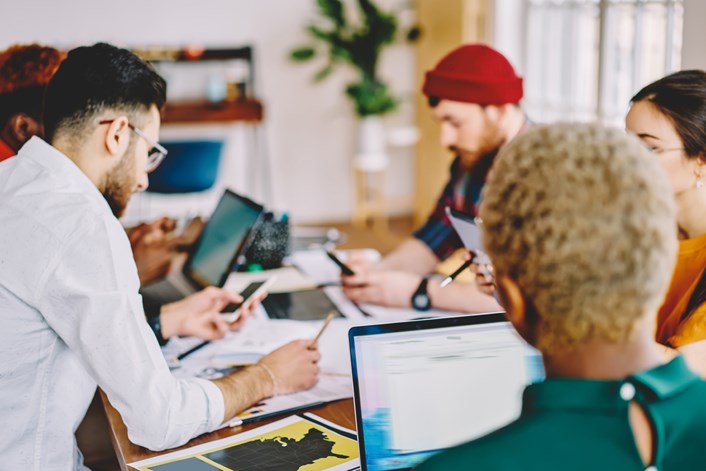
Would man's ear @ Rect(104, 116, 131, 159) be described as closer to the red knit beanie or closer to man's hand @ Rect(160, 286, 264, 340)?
man's hand @ Rect(160, 286, 264, 340)

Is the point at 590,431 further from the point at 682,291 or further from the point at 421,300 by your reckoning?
the point at 421,300

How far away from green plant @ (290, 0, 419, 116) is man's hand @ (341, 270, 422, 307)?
13.0ft

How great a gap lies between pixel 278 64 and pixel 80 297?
516 cm

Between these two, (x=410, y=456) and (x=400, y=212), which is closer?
(x=410, y=456)

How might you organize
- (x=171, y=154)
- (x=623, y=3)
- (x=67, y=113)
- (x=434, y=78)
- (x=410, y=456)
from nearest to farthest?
(x=410, y=456), (x=67, y=113), (x=434, y=78), (x=623, y=3), (x=171, y=154)

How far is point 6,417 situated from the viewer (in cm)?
143

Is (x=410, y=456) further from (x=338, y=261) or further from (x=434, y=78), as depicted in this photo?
(x=434, y=78)

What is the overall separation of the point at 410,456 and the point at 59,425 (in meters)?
0.68

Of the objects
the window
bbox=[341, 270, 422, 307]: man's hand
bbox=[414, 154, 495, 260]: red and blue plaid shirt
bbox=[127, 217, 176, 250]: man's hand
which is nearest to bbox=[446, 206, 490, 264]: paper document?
bbox=[341, 270, 422, 307]: man's hand

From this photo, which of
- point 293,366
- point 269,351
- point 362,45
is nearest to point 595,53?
point 362,45

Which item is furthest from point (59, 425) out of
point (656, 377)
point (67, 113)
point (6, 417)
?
point (656, 377)

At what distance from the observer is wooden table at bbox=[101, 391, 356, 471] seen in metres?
1.40

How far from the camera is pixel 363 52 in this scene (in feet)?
19.6

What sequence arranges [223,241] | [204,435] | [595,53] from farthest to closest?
[595,53] < [223,241] < [204,435]
